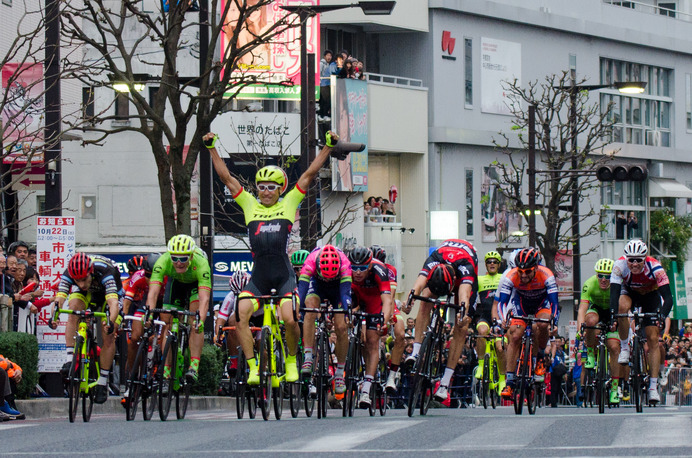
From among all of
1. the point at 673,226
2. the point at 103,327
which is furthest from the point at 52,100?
the point at 673,226

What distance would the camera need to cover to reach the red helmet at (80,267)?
16922 mm

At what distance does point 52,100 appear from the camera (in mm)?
22078

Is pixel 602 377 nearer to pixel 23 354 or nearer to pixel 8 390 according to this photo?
pixel 23 354

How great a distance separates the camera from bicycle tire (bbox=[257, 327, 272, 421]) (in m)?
15.2

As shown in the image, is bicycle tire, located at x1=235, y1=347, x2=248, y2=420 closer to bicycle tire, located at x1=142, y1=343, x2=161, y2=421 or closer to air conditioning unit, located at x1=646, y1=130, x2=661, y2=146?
bicycle tire, located at x1=142, y1=343, x2=161, y2=421

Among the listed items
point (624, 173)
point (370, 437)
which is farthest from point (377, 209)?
point (370, 437)

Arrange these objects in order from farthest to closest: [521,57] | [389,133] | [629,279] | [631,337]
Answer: [521,57] < [389,133] < [631,337] < [629,279]

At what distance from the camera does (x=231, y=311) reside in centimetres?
2069

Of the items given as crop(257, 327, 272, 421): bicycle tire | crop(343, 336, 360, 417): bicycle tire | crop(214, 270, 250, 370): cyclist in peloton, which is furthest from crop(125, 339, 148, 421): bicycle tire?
crop(214, 270, 250, 370): cyclist in peloton

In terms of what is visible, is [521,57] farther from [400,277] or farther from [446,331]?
[446,331]

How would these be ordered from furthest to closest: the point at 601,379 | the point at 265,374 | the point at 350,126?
the point at 350,126, the point at 601,379, the point at 265,374

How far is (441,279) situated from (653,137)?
5077 cm

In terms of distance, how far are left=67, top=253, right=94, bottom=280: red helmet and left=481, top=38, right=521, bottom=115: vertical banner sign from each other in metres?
39.6

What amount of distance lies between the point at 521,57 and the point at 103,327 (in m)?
41.7
